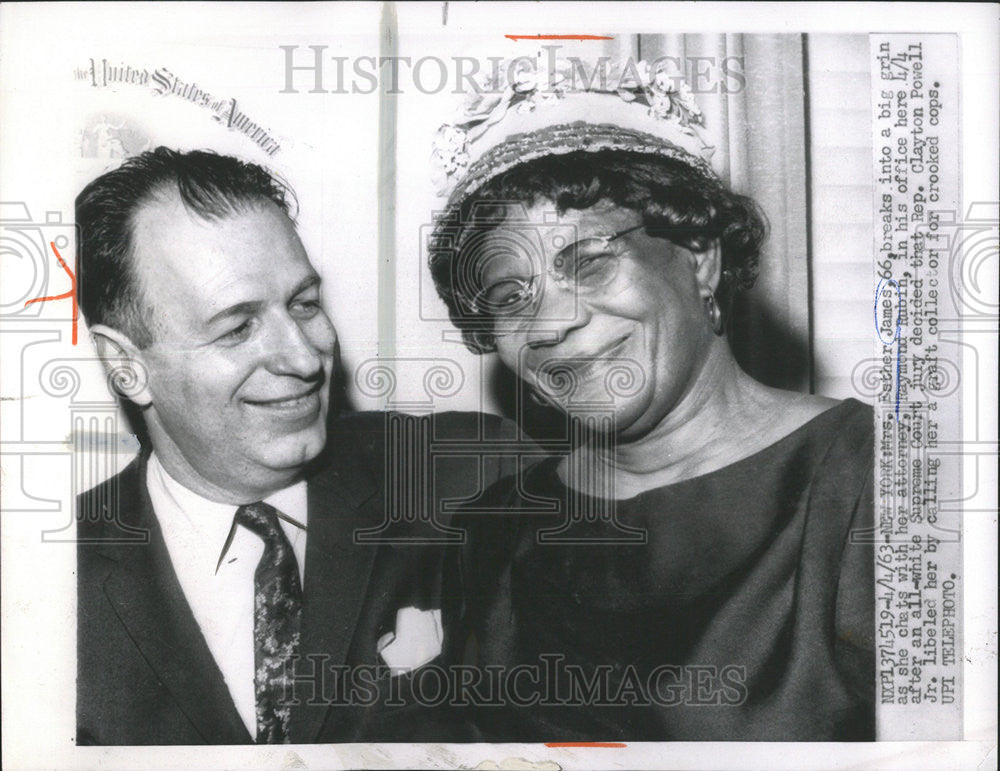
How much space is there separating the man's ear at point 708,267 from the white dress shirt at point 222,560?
89cm

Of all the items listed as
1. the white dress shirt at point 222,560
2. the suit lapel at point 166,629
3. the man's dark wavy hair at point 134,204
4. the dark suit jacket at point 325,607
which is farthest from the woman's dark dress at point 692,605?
the man's dark wavy hair at point 134,204

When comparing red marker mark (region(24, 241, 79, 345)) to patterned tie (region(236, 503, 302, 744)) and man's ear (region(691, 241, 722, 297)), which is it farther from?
man's ear (region(691, 241, 722, 297))

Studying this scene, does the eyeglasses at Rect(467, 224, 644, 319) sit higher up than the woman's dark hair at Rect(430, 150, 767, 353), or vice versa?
the woman's dark hair at Rect(430, 150, 767, 353)

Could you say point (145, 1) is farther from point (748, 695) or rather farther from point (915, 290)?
point (748, 695)

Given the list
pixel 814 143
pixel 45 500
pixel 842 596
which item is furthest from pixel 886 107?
pixel 45 500

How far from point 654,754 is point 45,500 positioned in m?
1.33

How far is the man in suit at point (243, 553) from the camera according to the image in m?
1.79

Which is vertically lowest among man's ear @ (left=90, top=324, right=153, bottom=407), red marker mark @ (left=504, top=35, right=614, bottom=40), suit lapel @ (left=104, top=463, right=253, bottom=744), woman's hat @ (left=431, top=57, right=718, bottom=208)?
suit lapel @ (left=104, top=463, right=253, bottom=744)

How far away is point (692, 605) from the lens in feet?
5.83

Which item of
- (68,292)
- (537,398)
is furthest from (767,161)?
(68,292)

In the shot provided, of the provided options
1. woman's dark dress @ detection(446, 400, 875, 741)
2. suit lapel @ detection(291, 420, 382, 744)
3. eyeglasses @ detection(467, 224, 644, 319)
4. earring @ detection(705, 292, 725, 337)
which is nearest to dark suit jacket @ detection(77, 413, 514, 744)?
suit lapel @ detection(291, 420, 382, 744)

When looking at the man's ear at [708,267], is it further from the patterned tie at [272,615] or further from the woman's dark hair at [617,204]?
the patterned tie at [272,615]

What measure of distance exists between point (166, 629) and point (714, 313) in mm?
1258

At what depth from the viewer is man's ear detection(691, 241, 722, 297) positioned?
1.78 metres
